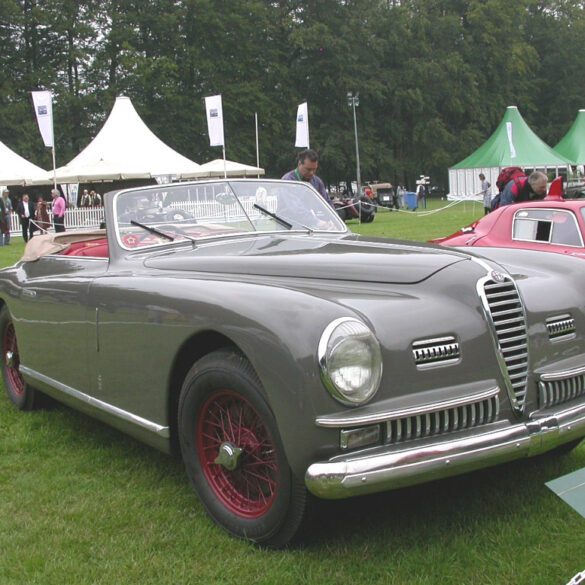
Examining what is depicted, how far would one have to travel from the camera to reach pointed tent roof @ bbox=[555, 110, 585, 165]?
3934cm

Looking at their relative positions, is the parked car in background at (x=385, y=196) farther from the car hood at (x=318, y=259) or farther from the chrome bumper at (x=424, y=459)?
the chrome bumper at (x=424, y=459)

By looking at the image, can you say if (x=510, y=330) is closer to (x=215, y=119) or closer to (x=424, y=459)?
(x=424, y=459)

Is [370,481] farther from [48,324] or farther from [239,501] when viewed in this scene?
[48,324]

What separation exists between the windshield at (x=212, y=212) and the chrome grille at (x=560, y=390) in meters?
1.91

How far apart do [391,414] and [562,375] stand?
91cm

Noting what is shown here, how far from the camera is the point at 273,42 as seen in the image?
54531mm

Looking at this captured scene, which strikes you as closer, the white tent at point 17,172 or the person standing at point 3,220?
the person standing at point 3,220

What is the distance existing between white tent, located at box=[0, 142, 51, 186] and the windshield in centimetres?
2383

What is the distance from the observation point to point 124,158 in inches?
1067

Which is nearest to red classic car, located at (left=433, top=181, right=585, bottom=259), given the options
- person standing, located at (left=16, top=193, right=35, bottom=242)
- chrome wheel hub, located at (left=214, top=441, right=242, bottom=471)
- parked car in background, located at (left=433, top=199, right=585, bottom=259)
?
parked car in background, located at (left=433, top=199, right=585, bottom=259)

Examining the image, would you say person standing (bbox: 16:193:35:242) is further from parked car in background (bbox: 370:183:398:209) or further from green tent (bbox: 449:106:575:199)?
parked car in background (bbox: 370:183:398:209)

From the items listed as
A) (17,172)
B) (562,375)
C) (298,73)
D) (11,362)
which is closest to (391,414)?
(562,375)

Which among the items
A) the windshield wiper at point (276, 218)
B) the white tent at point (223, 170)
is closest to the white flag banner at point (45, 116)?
the white tent at point (223, 170)

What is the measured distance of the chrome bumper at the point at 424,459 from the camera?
2.61 meters
